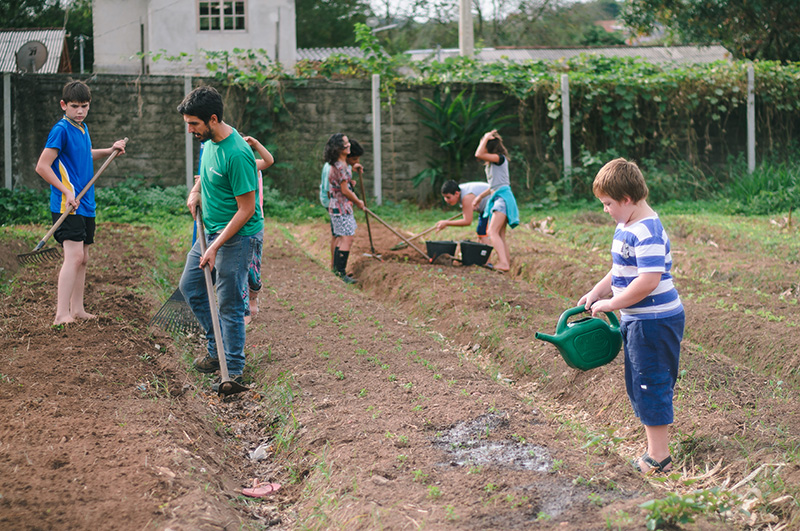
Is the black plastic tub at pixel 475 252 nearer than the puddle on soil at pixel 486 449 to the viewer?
No

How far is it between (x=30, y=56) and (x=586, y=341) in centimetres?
1333

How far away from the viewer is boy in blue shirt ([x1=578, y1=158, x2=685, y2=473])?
3.62m

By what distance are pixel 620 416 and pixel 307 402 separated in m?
1.91

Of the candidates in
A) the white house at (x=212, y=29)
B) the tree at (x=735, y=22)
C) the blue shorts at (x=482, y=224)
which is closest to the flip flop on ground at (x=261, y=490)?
the blue shorts at (x=482, y=224)

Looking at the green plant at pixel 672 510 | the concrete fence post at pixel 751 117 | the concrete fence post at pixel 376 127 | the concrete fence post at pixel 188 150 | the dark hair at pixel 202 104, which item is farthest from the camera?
the concrete fence post at pixel 751 117

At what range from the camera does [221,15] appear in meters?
20.2

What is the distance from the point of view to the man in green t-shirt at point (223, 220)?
471cm

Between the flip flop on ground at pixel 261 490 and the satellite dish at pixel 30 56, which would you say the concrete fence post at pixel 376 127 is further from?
the flip flop on ground at pixel 261 490

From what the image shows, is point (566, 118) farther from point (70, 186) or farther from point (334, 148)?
point (70, 186)

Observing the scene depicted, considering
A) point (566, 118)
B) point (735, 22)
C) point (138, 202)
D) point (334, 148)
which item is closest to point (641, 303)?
point (334, 148)

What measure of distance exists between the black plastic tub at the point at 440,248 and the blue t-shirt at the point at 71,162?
4519 millimetres

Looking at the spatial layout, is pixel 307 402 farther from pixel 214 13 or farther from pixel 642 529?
pixel 214 13

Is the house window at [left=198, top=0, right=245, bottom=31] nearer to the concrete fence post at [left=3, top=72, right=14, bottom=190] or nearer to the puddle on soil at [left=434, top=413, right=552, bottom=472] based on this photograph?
the concrete fence post at [left=3, top=72, right=14, bottom=190]

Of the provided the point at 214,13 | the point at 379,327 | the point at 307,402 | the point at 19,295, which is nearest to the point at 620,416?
the point at 307,402
